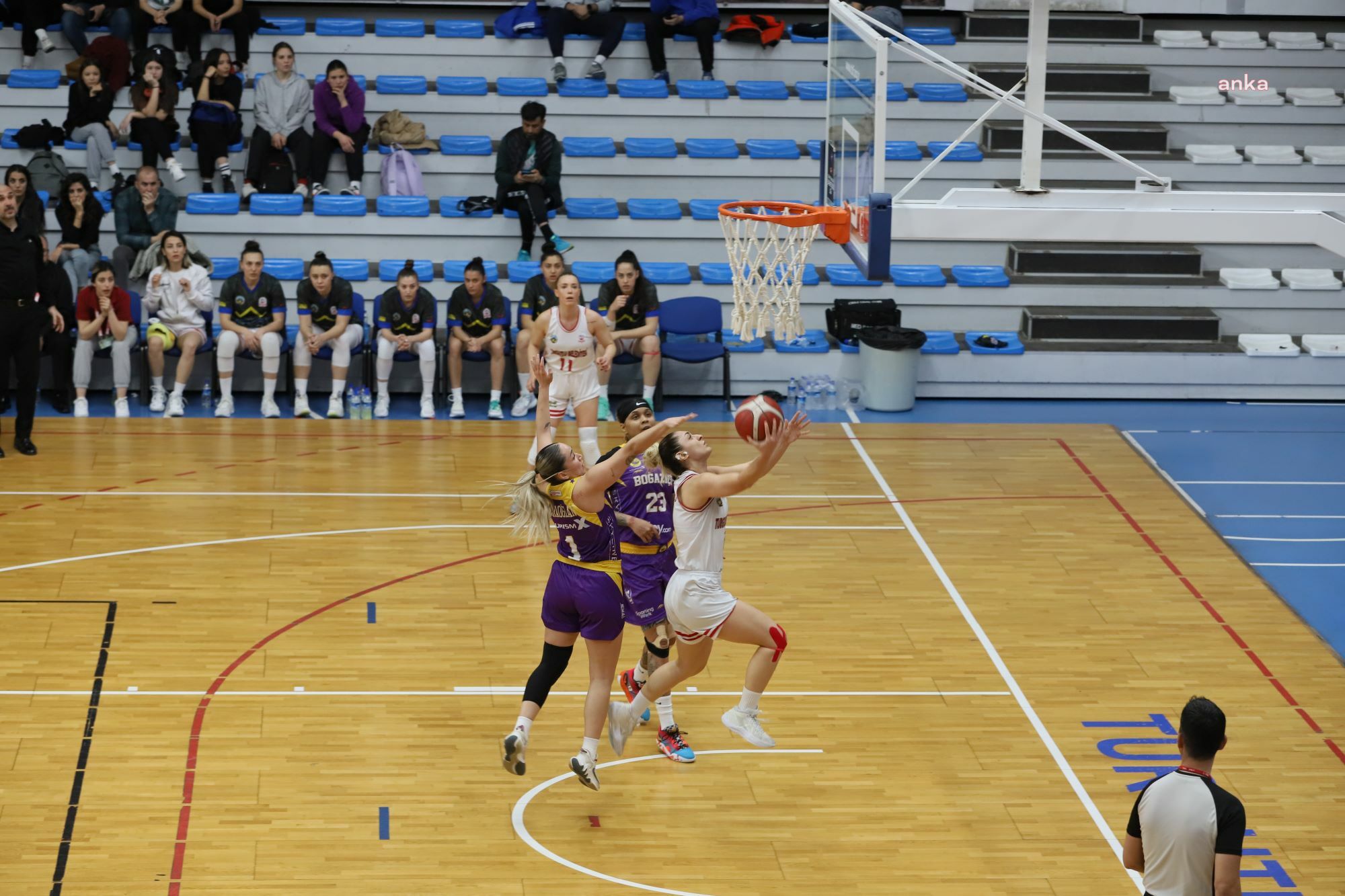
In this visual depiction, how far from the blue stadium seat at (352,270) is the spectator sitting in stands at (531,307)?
1844 mm

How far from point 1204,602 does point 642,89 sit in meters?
10.2

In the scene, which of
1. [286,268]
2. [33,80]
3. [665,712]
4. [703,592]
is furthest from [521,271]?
[703,592]

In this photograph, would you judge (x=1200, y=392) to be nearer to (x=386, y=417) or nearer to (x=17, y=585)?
(x=386, y=417)

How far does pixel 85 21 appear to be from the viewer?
61.2ft

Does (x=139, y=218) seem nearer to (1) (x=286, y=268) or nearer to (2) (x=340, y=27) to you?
(1) (x=286, y=268)

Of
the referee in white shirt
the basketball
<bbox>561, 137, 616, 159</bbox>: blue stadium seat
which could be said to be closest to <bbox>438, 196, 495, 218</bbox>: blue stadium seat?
<bbox>561, 137, 616, 159</bbox>: blue stadium seat

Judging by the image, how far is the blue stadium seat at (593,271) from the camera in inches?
665

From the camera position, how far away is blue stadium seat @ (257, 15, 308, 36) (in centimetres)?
1925

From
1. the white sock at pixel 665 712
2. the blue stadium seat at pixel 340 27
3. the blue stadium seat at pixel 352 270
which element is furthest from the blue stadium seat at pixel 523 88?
the white sock at pixel 665 712

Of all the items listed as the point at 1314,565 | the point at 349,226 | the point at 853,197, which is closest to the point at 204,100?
the point at 349,226

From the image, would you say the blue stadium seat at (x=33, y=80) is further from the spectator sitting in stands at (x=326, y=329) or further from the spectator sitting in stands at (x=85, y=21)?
the spectator sitting in stands at (x=326, y=329)

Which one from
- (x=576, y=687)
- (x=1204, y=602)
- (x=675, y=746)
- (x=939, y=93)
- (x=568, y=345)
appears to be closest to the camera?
(x=675, y=746)

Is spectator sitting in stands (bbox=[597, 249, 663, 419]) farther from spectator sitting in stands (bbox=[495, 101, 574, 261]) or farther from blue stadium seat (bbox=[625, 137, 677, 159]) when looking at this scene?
blue stadium seat (bbox=[625, 137, 677, 159])

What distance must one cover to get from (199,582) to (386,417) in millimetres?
4506
